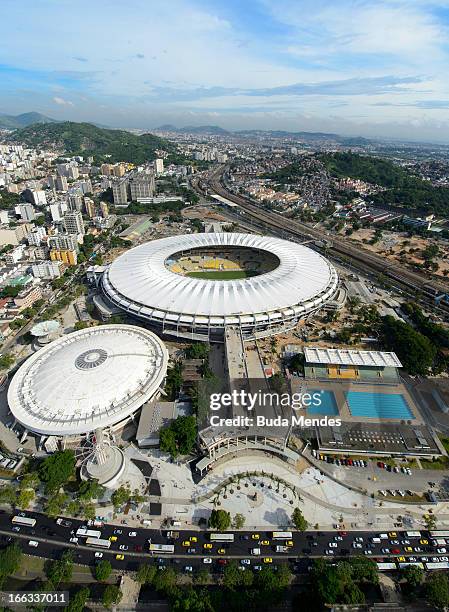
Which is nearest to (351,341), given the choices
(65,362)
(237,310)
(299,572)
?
(237,310)

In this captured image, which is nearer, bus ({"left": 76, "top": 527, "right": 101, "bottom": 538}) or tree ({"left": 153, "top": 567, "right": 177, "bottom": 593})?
tree ({"left": 153, "top": 567, "right": 177, "bottom": 593})

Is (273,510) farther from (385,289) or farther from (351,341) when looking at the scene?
(385,289)

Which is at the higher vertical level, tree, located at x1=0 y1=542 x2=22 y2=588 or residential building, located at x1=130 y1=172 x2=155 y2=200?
residential building, located at x1=130 y1=172 x2=155 y2=200

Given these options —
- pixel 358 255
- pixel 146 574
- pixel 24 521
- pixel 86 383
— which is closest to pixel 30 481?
pixel 24 521

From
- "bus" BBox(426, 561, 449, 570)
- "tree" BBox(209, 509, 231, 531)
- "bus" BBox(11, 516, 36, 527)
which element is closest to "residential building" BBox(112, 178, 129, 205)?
"bus" BBox(11, 516, 36, 527)

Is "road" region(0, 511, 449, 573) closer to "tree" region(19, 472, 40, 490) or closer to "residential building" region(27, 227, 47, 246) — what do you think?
"tree" region(19, 472, 40, 490)

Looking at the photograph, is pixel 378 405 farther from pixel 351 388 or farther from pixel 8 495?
pixel 8 495
